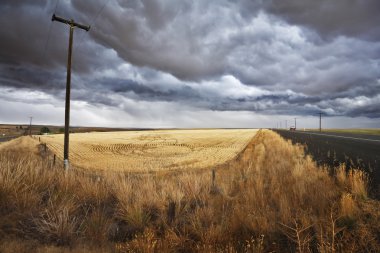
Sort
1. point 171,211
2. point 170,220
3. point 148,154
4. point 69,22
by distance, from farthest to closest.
Answer: 1. point 148,154
2. point 69,22
3. point 171,211
4. point 170,220

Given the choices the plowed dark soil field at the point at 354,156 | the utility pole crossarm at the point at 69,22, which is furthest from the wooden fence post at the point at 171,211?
the utility pole crossarm at the point at 69,22

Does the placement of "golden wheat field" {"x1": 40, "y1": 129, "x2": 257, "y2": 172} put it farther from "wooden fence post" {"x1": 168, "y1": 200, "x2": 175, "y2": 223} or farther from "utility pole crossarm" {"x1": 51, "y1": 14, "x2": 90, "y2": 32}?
"wooden fence post" {"x1": 168, "y1": 200, "x2": 175, "y2": 223}

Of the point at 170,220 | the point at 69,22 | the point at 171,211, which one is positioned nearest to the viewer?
the point at 170,220

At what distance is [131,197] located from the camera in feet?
27.2

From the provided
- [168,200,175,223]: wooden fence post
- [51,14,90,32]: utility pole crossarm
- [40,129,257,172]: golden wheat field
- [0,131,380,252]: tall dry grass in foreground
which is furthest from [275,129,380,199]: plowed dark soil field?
[51,14,90,32]: utility pole crossarm

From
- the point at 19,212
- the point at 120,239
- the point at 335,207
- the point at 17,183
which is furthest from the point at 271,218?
the point at 17,183

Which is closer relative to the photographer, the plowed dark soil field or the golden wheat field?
the plowed dark soil field

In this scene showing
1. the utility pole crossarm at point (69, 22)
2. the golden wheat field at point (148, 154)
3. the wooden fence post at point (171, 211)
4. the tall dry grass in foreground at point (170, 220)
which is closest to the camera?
the tall dry grass in foreground at point (170, 220)

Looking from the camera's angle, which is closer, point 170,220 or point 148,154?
point 170,220

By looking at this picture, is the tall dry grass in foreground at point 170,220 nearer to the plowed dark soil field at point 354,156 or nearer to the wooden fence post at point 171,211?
the wooden fence post at point 171,211

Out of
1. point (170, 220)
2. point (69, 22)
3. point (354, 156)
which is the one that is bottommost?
point (170, 220)

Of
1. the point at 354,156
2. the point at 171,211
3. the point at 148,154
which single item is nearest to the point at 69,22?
the point at 171,211

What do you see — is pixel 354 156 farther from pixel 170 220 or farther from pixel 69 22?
pixel 69 22

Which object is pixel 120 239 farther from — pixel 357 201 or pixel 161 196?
pixel 357 201
